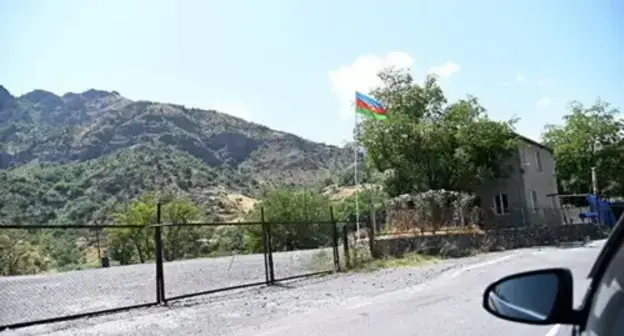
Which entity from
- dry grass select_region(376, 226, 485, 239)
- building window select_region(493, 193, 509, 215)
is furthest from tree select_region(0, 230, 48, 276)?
building window select_region(493, 193, 509, 215)

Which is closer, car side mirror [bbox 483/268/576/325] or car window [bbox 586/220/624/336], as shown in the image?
car window [bbox 586/220/624/336]

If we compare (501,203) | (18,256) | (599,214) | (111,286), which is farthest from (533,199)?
(111,286)

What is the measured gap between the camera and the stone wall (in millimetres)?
25836

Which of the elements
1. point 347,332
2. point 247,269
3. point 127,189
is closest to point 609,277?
point 347,332

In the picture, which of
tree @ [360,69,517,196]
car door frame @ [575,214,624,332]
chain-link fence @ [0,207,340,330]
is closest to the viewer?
car door frame @ [575,214,624,332]

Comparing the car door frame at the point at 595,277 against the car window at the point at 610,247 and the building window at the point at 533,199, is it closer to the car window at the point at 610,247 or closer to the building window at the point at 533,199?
the car window at the point at 610,247

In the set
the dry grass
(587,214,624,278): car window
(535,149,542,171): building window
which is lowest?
the dry grass

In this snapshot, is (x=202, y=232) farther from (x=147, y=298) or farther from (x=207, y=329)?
(x=207, y=329)

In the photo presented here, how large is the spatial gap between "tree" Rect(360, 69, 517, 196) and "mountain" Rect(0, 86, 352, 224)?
60.0 feet

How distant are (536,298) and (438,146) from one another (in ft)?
114

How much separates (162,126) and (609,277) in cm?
11632

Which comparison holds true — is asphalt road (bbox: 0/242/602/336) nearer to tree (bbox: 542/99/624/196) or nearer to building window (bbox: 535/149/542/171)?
building window (bbox: 535/149/542/171)

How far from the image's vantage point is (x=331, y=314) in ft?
33.9

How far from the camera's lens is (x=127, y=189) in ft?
233
